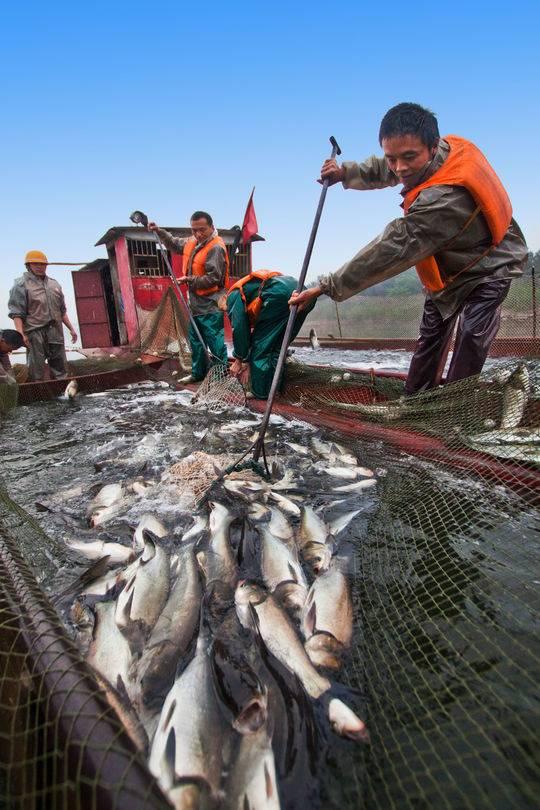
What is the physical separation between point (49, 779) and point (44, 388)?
730 centimetres

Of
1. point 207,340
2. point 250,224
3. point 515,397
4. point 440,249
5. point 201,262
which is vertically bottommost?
point 515,397

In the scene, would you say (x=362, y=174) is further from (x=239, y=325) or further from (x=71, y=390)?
(x=71, y=390)

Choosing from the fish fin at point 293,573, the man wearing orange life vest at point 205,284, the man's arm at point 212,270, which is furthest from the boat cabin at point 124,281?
the fish fin at point 293,573

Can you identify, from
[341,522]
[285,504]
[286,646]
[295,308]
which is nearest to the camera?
[286,646]

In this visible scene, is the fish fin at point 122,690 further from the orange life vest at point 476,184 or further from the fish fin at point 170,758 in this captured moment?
the orange life vest at point 476,184

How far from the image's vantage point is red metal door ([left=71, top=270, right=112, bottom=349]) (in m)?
15.9

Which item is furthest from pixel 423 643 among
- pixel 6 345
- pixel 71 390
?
pixel 6 345

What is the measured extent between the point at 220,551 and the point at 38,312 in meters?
7.69

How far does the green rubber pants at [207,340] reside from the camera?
26.5 feet

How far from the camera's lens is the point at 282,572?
2.31m

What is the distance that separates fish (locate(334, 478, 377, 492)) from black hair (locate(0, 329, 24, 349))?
6480mm

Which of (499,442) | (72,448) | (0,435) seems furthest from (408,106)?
(0,435)

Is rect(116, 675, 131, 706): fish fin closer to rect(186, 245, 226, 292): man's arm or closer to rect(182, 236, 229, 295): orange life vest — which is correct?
rect(186, 245, 226, 292): man's arm

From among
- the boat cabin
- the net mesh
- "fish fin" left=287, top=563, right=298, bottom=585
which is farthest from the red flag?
"fish fin" left=287, top=563, right=298, bottom=585
